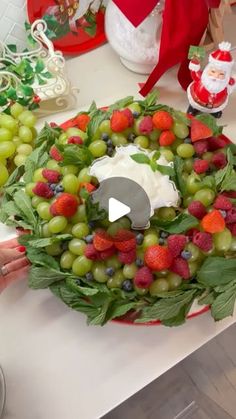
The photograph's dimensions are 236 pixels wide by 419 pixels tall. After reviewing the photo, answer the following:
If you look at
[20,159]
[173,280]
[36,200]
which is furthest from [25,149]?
[173,280]

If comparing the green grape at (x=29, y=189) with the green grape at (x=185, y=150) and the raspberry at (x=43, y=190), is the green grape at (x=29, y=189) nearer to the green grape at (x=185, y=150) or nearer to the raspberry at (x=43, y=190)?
the raspberry at (x=43, y=190)

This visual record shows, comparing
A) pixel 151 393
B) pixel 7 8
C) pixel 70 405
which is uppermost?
pixel 7 8

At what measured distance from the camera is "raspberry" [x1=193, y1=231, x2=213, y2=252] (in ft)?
2.27

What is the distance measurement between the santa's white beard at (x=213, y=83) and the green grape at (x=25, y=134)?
296 millimetres

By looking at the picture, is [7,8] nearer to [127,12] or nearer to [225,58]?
[127,12]

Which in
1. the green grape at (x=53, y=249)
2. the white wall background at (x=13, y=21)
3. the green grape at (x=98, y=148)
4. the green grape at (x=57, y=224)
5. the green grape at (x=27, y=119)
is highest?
the white wall background at (x=13, y=21)

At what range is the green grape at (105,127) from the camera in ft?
2.61

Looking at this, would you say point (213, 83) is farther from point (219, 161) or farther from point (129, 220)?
point (129, 220)

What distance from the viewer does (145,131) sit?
79cm

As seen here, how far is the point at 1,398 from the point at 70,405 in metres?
0.09

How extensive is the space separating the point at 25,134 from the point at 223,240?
362 millimetres

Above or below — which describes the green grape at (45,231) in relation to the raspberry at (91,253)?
above

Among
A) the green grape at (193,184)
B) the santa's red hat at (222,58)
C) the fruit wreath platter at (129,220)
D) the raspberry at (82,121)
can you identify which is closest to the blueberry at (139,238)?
the fruit wreath platter at (129,220)

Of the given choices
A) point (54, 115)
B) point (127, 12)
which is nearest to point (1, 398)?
point (54, 115)
